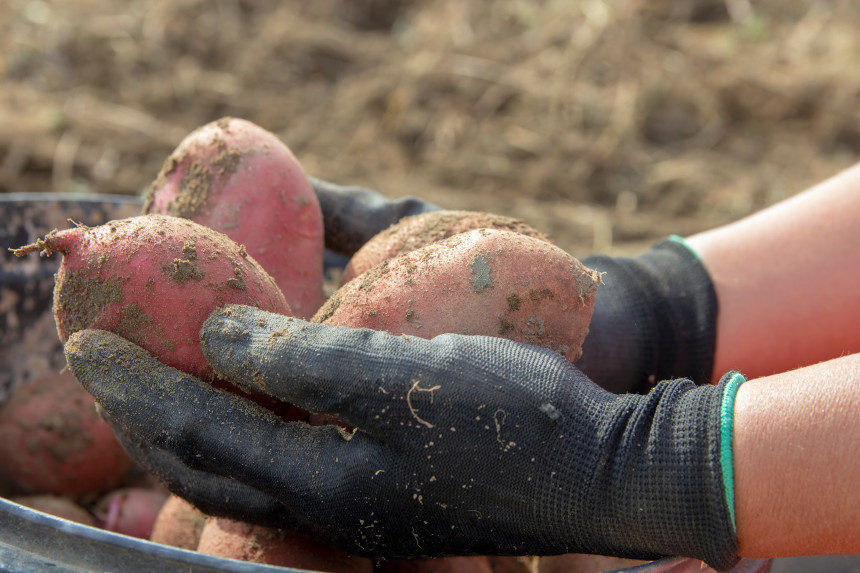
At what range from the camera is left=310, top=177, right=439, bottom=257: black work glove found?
1.79 m

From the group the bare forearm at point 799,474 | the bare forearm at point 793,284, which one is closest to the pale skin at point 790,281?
the bare forearm at point 793,284

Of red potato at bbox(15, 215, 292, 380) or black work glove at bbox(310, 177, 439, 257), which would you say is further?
black work glove at bbox(310, 177, 439, 257)

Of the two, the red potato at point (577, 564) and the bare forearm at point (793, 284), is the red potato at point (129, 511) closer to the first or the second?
the red potato at point (577, 564)

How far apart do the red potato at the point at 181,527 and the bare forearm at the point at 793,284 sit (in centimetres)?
121

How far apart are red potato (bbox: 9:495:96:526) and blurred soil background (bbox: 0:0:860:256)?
1.83 m

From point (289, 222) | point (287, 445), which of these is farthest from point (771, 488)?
point (289, 222)

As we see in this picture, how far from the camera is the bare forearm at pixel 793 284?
160 cm

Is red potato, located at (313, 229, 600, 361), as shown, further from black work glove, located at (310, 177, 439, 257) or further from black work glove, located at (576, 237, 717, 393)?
black work glove, located at (310, 177, 439, 257)

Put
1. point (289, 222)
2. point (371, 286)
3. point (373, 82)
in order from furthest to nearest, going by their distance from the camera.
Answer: point (373, 82), point (289, 222), point (371, 286)

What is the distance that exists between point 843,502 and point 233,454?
846 mm

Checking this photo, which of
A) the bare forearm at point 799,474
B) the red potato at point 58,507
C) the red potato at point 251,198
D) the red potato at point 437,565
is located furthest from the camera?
the red potato at point 58,507

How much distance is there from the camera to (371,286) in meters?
1.24

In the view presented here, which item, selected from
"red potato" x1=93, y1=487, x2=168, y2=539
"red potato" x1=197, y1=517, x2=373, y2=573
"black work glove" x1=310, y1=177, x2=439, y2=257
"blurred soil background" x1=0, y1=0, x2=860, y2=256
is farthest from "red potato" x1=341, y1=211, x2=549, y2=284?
"blurred soil background" x1=0, y1=0, x2=860, y2=256

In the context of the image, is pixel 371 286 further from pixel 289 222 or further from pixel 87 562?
pixel 87 562
